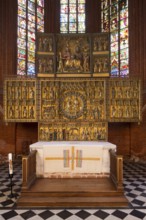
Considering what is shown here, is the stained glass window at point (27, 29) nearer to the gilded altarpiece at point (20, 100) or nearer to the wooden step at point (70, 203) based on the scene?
the gilded altarpiece at point (20, 100)

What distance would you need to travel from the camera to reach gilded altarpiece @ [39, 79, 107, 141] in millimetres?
9070

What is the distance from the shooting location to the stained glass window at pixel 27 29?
39.0ft

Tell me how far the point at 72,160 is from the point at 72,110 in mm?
2780

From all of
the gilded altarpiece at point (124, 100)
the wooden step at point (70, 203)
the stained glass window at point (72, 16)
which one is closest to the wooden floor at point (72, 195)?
the wooden step at point (70, 203)

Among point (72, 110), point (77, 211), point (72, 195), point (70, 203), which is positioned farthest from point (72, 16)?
point (77, 211)

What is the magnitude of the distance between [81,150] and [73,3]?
36.6 ft

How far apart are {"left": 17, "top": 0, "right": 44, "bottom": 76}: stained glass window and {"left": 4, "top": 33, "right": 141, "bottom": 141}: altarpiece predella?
3.24 m

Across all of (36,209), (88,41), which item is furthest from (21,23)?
(36,209)

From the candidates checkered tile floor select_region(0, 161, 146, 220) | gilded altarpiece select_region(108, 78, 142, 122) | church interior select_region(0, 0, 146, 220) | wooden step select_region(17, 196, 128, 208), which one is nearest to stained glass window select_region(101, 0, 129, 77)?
church interior select_region(0, 0, 146, 220)

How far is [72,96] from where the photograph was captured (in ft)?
30.2

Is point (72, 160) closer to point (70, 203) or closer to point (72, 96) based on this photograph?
point (70, 203)

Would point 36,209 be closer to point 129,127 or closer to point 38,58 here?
point 38,58

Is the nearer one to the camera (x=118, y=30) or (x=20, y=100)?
(x=20, y=100)

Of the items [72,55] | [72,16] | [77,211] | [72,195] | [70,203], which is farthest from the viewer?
[72,16]
